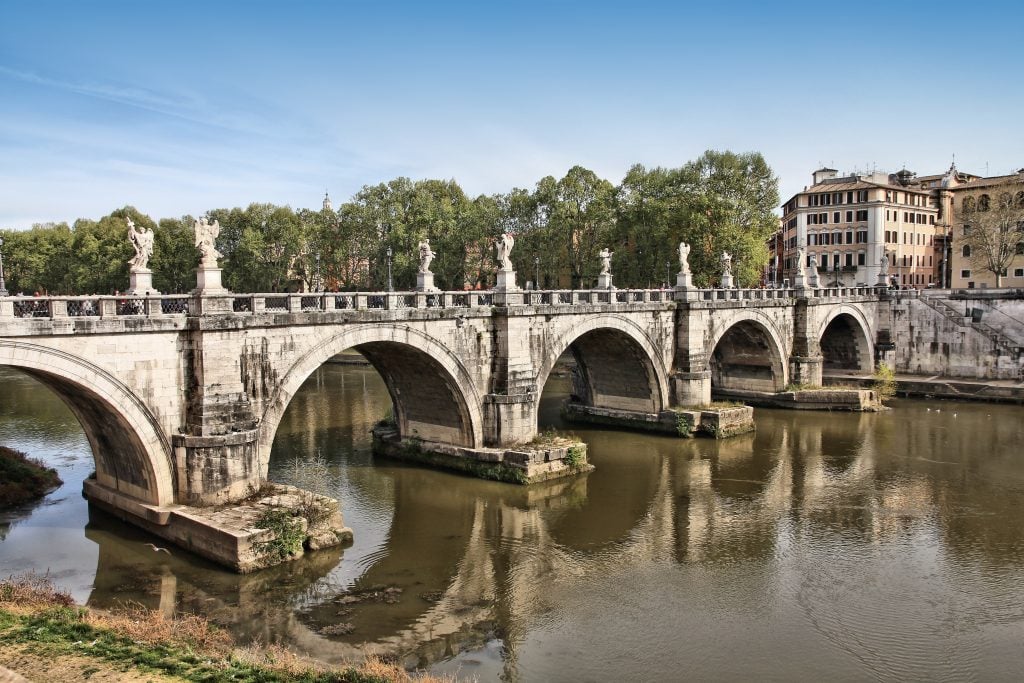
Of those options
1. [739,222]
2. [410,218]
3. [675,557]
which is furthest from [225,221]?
[675,557]

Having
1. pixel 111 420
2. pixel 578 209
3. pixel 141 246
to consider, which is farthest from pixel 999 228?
pixel 111 420

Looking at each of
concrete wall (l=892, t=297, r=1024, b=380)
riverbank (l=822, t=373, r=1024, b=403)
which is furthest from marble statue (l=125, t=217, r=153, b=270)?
concrete wall (l=892, t=297, r=1024, b=380)

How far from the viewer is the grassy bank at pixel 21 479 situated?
24328mm

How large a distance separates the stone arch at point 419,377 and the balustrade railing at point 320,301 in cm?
94

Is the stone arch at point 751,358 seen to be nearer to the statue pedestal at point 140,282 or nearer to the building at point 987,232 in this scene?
the building at point 987,232

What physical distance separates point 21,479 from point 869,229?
214 feet

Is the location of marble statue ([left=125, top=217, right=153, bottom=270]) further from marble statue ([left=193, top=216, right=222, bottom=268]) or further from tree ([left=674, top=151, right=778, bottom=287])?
tree ([left=674, top=151, right=778, bottom=287])

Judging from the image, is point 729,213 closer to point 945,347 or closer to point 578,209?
point 578,209

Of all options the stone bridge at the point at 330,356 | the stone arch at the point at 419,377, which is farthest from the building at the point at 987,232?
the stone arch at the point at 419,377

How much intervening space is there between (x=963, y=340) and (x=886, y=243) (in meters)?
23.7

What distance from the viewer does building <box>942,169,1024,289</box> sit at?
197 ft

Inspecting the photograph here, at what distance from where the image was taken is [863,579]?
19641 mm

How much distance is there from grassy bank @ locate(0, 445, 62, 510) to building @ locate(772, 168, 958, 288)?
Result: 2303 inches

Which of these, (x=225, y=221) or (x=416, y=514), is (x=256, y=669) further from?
(x=225, y=221)
